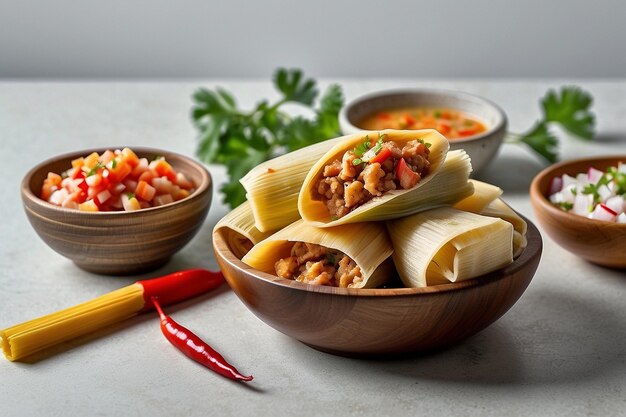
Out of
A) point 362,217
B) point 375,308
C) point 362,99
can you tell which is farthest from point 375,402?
point 362,99

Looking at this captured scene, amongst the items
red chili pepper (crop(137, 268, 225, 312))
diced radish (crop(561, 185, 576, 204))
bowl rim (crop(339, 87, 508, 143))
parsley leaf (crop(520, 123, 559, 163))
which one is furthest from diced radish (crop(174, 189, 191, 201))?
parsley leaf (crop(520, 123, 559, 163))

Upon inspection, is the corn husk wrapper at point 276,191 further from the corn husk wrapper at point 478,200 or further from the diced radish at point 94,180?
the diced radish at point 94,180

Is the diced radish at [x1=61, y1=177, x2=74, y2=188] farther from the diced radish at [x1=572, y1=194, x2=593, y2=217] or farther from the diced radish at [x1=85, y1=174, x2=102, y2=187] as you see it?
the diced radish at [x1=572, y1=194, x2=593, y2=217]

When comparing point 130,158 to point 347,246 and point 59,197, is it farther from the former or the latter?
point 347,246

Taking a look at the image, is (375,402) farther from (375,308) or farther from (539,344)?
(539,344)

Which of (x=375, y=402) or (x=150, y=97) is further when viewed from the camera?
(x=150, y=97)

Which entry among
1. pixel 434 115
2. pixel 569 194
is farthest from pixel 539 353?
pixel 434 115

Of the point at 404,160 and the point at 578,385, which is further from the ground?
the point at 404,160
